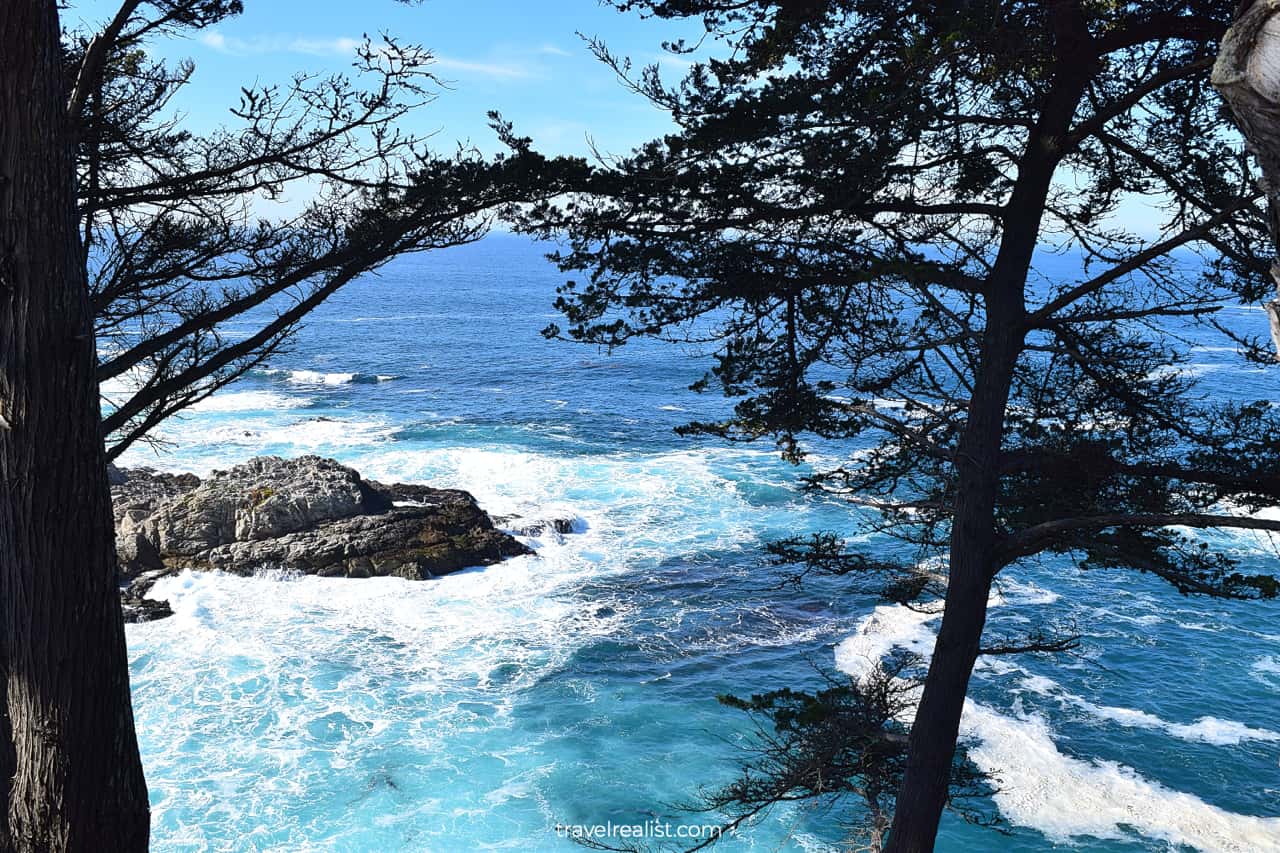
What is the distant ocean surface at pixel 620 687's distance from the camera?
12297 millimetres

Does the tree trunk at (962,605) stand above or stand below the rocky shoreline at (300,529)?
above

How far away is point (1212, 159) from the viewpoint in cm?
649

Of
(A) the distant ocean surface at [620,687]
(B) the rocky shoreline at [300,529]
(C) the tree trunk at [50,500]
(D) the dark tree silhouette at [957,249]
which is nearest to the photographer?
(C) the tree trunk at [50,500]

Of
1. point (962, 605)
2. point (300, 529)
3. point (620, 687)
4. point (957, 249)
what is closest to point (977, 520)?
point (962, 605)

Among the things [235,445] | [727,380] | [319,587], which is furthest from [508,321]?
[727,380]

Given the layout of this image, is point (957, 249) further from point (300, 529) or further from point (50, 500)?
point (300, 529)

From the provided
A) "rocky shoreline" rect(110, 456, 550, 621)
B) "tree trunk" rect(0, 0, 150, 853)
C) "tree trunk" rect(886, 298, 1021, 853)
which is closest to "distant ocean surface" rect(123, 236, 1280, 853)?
"rocky shoreline" rect(110, 456, 550, 621)

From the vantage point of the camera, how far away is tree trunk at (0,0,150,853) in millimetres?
3209

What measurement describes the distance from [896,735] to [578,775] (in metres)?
7.98

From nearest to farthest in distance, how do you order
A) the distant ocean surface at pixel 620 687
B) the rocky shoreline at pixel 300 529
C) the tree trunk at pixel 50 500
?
the tree trunk at pixel 50 500
the distant ocean surface at pixel 620 687
the rocky shoreline at pixel 300 529

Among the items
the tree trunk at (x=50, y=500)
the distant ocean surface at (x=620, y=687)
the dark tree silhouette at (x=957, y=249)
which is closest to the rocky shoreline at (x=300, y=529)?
the distant ocean surface at (x=620, y=687)

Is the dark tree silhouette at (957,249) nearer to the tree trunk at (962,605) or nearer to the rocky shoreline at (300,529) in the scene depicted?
the tree trunk at (962,605)

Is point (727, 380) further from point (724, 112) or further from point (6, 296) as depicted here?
point (6, 296)

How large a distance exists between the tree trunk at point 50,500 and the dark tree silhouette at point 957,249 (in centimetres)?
375
